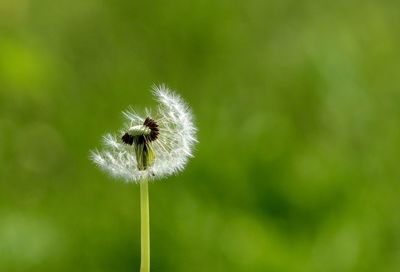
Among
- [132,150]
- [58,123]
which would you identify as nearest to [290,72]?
[58,123]

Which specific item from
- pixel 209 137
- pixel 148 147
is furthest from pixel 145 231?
pixel 209 137

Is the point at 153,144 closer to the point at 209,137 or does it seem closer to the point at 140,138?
the point at 140,138

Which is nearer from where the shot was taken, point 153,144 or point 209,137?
point 153,144

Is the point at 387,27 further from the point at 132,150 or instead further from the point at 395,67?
the point at 132,150

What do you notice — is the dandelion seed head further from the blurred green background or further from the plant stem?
the blurred green background

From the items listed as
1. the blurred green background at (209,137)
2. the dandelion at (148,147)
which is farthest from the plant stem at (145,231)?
the blurred green background at (209,137)

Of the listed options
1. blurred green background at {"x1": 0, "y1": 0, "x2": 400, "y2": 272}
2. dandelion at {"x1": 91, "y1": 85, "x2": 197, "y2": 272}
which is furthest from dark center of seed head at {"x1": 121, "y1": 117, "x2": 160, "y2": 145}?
blurred green background at {"x1": 0, "y1": 0, "x2": 400, "y2": 272}

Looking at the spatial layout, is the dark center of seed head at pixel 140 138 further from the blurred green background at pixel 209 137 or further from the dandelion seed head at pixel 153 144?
the blurred green background at pixel 209 137
